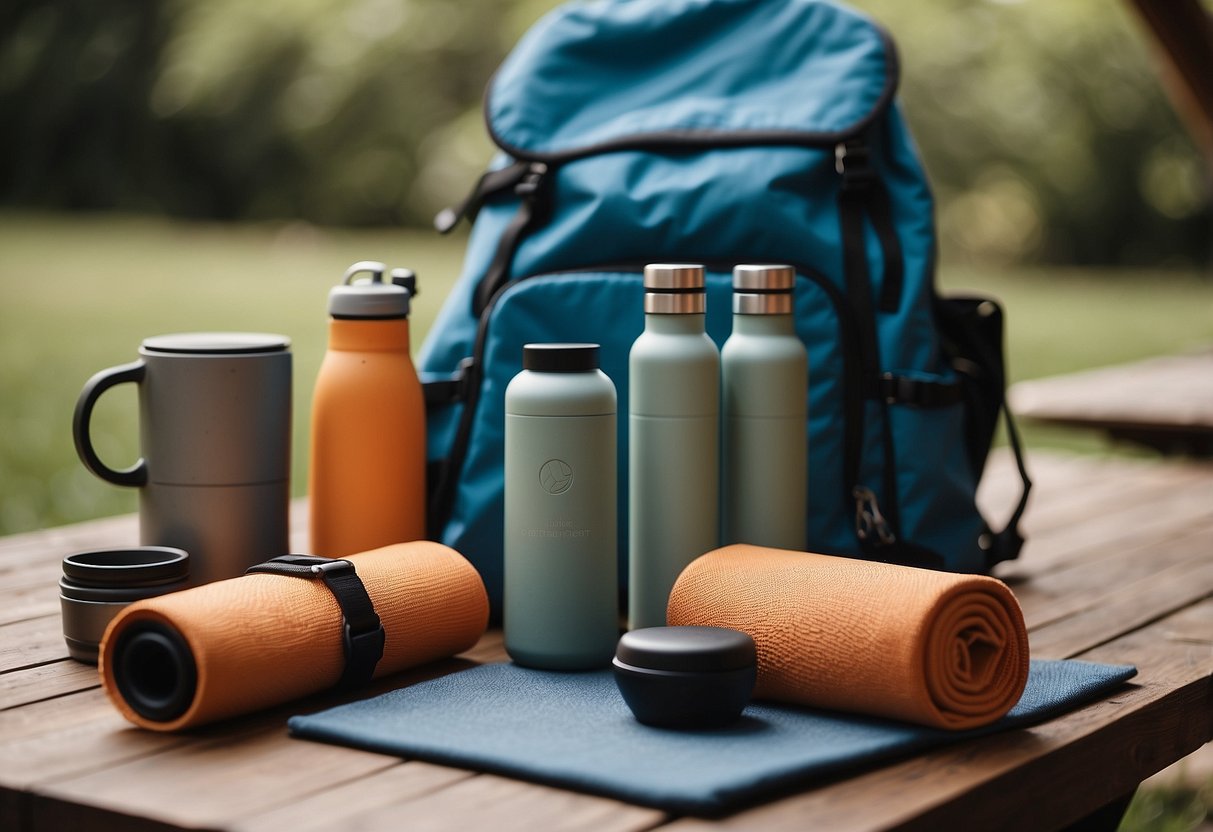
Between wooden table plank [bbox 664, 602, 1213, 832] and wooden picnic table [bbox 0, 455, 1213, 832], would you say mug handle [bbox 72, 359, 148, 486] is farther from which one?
wooden table plank [bbox 664, 602, 1213, 832]

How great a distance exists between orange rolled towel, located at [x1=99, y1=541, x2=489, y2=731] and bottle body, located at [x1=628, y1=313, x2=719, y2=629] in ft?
0.74

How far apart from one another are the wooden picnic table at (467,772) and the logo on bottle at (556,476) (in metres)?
0.19

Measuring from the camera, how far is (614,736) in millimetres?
992

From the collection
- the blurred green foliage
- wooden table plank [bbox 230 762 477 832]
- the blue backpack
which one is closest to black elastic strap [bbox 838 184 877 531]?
the blue backpack

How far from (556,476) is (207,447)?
0.33 meters

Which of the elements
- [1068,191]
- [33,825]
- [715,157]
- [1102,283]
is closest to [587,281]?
[715,157]

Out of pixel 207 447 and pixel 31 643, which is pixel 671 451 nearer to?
pixel 207 447

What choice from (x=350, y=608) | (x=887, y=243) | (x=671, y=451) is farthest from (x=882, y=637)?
(x=887, y=243)

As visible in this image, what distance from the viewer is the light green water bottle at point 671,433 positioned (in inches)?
48.1

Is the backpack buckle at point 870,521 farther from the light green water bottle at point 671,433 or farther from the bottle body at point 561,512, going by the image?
the bottle body at point 561,512

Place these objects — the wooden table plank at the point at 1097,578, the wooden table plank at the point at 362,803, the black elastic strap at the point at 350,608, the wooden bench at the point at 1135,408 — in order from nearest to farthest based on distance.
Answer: the wooden table plank at the point at 362,803 → the black elastic strap at the point at 350,608 → the wooden table plank at the point at 1097,578 → the wooden bench at the point at 1135,408

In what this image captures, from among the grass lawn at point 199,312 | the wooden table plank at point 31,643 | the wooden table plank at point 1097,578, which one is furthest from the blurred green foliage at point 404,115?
the wooden table plank at point 31,643

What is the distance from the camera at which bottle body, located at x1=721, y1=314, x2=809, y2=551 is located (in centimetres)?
126

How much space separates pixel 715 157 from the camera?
57.7 inches
